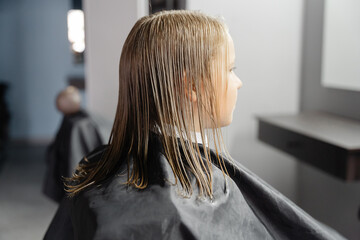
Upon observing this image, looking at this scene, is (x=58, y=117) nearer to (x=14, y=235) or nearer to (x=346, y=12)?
(x=14, y=235)

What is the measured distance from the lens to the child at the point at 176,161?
80cm

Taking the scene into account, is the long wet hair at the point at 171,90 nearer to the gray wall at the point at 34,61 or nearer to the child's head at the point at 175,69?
the child's head at the point at 175,69

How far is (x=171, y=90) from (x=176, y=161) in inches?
6.0

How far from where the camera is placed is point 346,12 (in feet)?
6.73

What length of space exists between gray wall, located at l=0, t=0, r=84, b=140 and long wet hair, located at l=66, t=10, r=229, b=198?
5561mm

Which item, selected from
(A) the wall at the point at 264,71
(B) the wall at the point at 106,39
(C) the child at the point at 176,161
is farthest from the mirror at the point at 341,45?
(C) the child at the point at 176,161

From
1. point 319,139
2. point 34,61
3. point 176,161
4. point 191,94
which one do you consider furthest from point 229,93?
point 34,61

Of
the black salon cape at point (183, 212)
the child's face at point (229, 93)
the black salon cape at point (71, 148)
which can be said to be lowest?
the black salon cape at point (71, 148)

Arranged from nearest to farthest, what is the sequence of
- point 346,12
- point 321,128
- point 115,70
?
point 115,70
point 321,128
point 346,12

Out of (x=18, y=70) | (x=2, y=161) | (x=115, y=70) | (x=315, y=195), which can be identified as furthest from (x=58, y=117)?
(x=115, y=70)

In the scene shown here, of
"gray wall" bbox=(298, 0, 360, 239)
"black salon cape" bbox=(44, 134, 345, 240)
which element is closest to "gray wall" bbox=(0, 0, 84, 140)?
"gray wall" bbox=(298, 0, 360, 239)

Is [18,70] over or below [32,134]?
over

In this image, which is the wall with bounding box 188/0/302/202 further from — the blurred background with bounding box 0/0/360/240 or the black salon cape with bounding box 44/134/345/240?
the black salon cape with bounding box 44/134/345/240

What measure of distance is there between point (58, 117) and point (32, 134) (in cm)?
46
